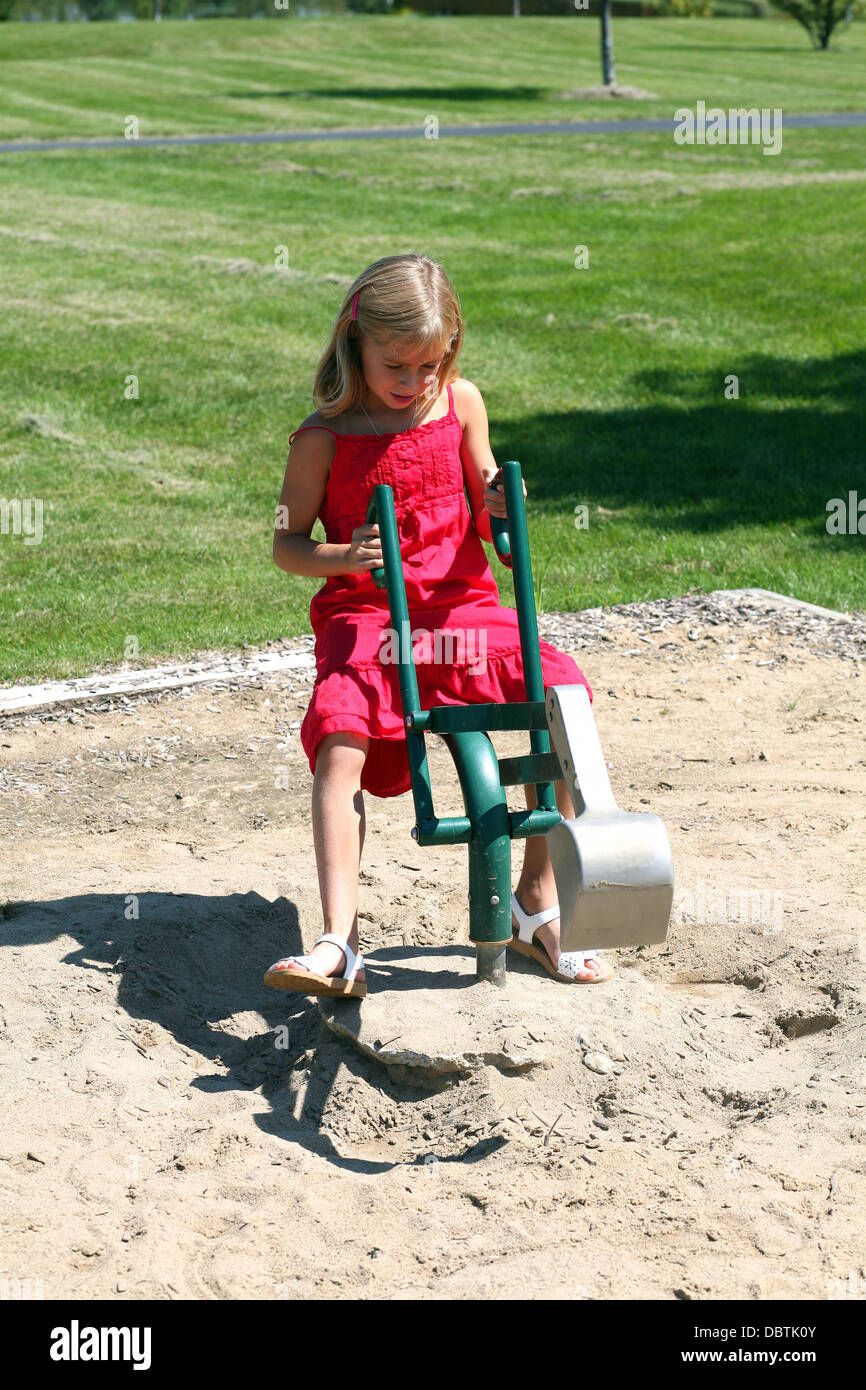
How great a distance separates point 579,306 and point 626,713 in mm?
7142

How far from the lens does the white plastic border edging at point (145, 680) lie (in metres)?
4.98

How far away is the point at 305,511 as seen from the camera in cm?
345

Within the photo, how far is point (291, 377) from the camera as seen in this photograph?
9.88 meters

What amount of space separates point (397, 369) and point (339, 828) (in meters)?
1.01

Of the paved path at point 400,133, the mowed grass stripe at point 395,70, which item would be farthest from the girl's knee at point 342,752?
the mowed grass stripe at point 395,70

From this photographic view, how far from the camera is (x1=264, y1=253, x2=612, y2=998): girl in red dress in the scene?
3.12 metres

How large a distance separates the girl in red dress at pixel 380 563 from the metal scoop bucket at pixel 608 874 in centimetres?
47

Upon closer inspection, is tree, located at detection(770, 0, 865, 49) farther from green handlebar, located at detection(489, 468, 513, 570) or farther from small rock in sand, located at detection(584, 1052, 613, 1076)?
small rock in sand, located at detection(584, 1052, 613, 1076)

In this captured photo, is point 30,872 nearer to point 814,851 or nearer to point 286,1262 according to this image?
point 286,1262

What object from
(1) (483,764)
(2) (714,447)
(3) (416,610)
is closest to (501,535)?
(3) (416,610)

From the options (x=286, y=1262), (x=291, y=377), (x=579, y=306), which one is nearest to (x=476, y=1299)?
(x=286, y=1262)

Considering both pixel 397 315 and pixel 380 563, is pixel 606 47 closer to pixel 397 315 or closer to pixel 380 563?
pixel 397 315

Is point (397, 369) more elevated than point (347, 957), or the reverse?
point (397, 369)

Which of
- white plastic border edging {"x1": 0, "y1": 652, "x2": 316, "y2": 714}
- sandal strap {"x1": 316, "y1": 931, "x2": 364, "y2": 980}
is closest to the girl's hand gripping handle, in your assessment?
sandal strap {"x1": 316, "y1": 931, "x2": 364, "y2": 980}
